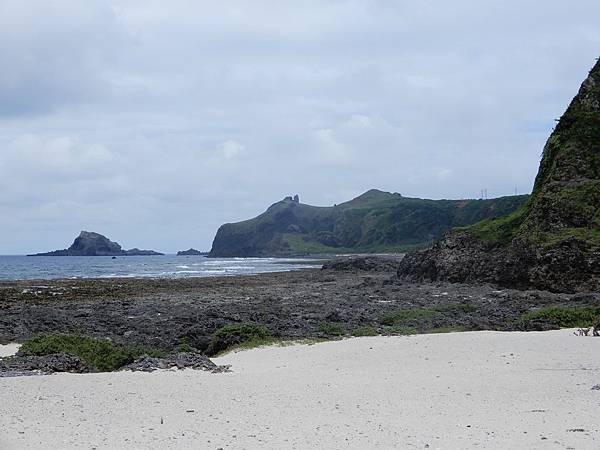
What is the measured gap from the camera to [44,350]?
1590 centimetres

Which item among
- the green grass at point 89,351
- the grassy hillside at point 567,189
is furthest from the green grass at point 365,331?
the grassy hillside at point 567,189

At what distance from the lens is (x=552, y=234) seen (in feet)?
120

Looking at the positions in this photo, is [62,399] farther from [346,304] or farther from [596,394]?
[346,304]

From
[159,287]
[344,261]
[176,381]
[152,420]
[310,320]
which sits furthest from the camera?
[344,261]

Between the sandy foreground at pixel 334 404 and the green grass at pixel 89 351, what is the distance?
1785 millimetres

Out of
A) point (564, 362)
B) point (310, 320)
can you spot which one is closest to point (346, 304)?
point (310, 320)

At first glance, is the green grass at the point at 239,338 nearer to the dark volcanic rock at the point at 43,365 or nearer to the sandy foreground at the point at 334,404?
the sandy foreground at the point at 334,404

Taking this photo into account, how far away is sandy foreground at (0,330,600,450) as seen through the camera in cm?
859

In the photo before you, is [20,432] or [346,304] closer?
[20,432]

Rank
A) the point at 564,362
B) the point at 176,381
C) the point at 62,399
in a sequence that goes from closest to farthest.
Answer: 1. the point at 62,399
2. the point at 176,381
3. the point at 564,362

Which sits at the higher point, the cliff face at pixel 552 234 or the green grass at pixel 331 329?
the cliff face at pixel 552 234

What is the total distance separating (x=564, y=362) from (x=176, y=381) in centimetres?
840

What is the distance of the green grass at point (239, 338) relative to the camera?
63.3ft

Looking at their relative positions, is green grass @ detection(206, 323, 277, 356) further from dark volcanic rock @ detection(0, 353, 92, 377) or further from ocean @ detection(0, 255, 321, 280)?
ocean @ detection(0, 255, 321, 280)
